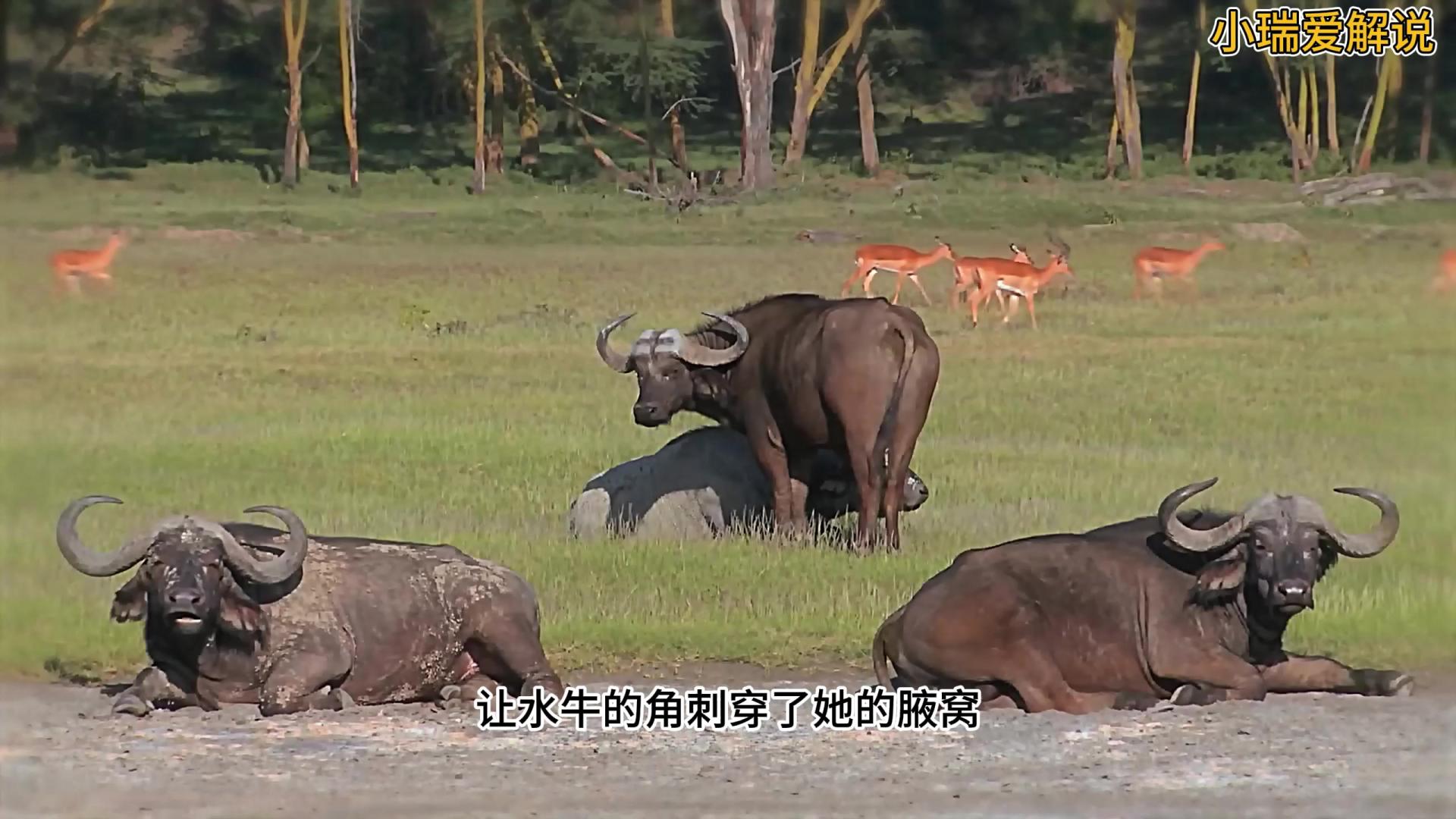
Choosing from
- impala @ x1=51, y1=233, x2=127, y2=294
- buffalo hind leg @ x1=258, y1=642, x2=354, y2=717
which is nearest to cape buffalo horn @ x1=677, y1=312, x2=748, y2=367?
buffalo hind leg @ x1=258, y1=642, x2=354, y2=717

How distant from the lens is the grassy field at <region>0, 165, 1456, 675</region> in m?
10.5

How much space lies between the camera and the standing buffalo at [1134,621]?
805 centimetres

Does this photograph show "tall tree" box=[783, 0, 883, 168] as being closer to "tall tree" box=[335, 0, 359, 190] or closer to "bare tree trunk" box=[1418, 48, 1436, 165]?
"tall tree" box=[335, 0, 359, 190]

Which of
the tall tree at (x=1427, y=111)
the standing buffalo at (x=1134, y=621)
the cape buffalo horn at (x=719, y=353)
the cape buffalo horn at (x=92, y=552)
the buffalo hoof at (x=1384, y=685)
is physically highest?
the tall tree at (x=1427, y=111)

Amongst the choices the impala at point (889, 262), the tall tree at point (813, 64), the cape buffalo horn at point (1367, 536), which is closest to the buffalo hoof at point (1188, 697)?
the cape buffalo horn at point (1367, 536)

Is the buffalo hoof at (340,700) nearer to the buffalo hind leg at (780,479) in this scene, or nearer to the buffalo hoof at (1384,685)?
the buffalo hoof at (1384,685)

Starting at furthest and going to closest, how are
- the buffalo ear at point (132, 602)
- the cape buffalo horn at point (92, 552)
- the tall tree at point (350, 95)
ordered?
the tall tree at point (350, 95) → the buffalo ear at point (132, 602) → the cape buffalo horn at point (92, 552)

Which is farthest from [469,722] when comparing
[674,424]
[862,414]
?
[674,424]

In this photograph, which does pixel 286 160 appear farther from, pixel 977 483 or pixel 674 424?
pixel 977 483

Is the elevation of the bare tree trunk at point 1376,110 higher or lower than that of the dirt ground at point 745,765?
higher

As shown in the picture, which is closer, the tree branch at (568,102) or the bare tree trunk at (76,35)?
the bare tree trunk at (76,35)

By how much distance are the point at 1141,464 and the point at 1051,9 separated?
7.29m

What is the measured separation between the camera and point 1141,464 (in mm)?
14438

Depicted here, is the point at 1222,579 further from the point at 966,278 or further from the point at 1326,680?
the point at 966,278
